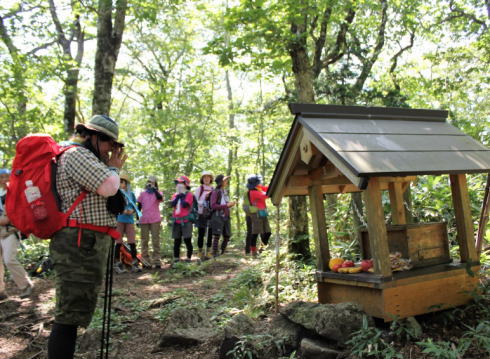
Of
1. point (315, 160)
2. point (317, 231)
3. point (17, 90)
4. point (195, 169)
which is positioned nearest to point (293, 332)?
point (317, 231)

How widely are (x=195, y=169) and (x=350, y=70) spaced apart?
1083 centimetres

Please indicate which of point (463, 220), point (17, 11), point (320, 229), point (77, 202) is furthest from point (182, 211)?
point (17, 11)

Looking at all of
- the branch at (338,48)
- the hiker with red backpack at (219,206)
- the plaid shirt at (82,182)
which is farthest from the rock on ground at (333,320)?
the branch at (338,48)

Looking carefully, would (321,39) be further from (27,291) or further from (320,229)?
(27,291)

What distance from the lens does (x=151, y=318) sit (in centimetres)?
559

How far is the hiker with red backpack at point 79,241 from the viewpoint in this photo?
2.91 meters

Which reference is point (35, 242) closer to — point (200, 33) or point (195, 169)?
point (195, 169)

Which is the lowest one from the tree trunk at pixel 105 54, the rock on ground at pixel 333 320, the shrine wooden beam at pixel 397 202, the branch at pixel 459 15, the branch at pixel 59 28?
the rock on ground at pixel 333 320

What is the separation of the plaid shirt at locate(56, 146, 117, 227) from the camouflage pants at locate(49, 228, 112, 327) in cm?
13

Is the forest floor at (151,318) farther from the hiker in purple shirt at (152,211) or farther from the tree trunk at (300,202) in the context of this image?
the tree trunk at (300,202)

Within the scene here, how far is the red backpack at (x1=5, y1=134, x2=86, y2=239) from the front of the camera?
2857mm

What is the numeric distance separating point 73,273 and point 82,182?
677 millimetres

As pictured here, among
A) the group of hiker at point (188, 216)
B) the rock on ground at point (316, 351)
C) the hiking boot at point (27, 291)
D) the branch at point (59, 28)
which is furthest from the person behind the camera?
the branch at point (59, 28)

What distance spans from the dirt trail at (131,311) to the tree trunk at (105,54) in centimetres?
369
